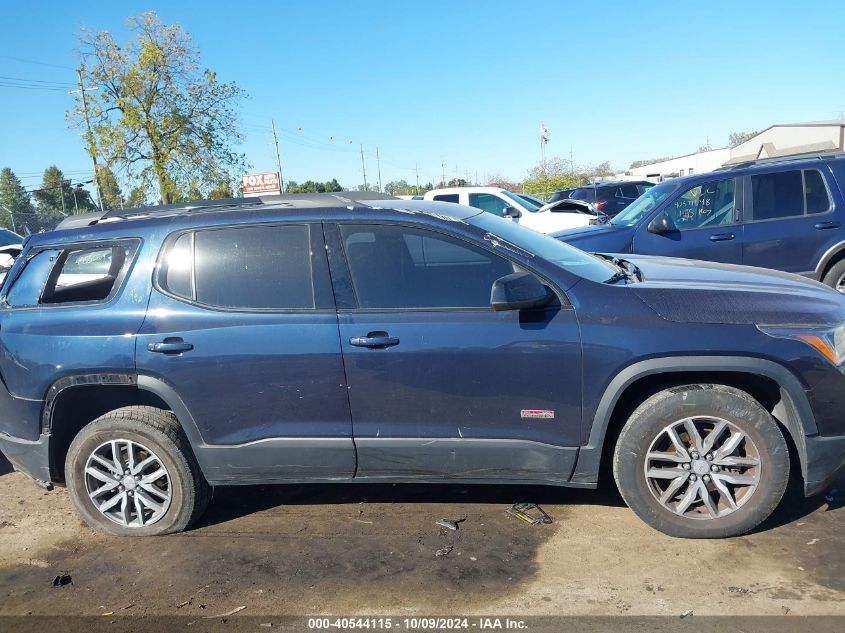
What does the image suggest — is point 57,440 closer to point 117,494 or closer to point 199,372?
point 117,494

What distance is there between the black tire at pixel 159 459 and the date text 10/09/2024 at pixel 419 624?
119cm

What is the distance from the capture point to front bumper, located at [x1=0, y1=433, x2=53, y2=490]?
3.76 m

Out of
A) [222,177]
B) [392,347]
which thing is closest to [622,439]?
[392,347]

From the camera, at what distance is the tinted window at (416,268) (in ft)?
11.2

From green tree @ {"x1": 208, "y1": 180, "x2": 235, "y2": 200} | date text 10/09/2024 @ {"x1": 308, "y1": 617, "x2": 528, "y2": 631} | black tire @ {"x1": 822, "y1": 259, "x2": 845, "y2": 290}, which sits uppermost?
green tree @ {"x1": 208, "y1": 180, "x2": 235, "y2": 200}

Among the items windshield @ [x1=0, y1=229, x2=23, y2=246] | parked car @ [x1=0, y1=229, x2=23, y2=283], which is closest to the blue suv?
parked car @ [x1=0, y1=229, x2=23, y2=283]

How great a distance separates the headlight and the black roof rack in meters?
2.34

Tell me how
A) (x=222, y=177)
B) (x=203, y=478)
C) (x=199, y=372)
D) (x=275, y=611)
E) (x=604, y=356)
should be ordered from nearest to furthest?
(x=275, y=611)
(x=604, y=356)
(x=199, y=372)
(x=203, y=478)
(x=222, y=177)

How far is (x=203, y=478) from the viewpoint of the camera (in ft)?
12.4

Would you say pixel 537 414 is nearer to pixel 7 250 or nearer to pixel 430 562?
pixel 430 562

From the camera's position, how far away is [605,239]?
730 cm

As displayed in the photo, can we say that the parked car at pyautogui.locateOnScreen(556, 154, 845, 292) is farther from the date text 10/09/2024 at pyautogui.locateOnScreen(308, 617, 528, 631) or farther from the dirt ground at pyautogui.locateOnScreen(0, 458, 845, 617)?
the date text 10/09/2024 at pyautogui.locateOnScreen(308, 617, 528, 631)

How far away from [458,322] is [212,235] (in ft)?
4.91

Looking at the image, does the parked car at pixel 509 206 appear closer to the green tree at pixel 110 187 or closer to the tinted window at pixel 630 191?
the tinted window at pixel 630 191
